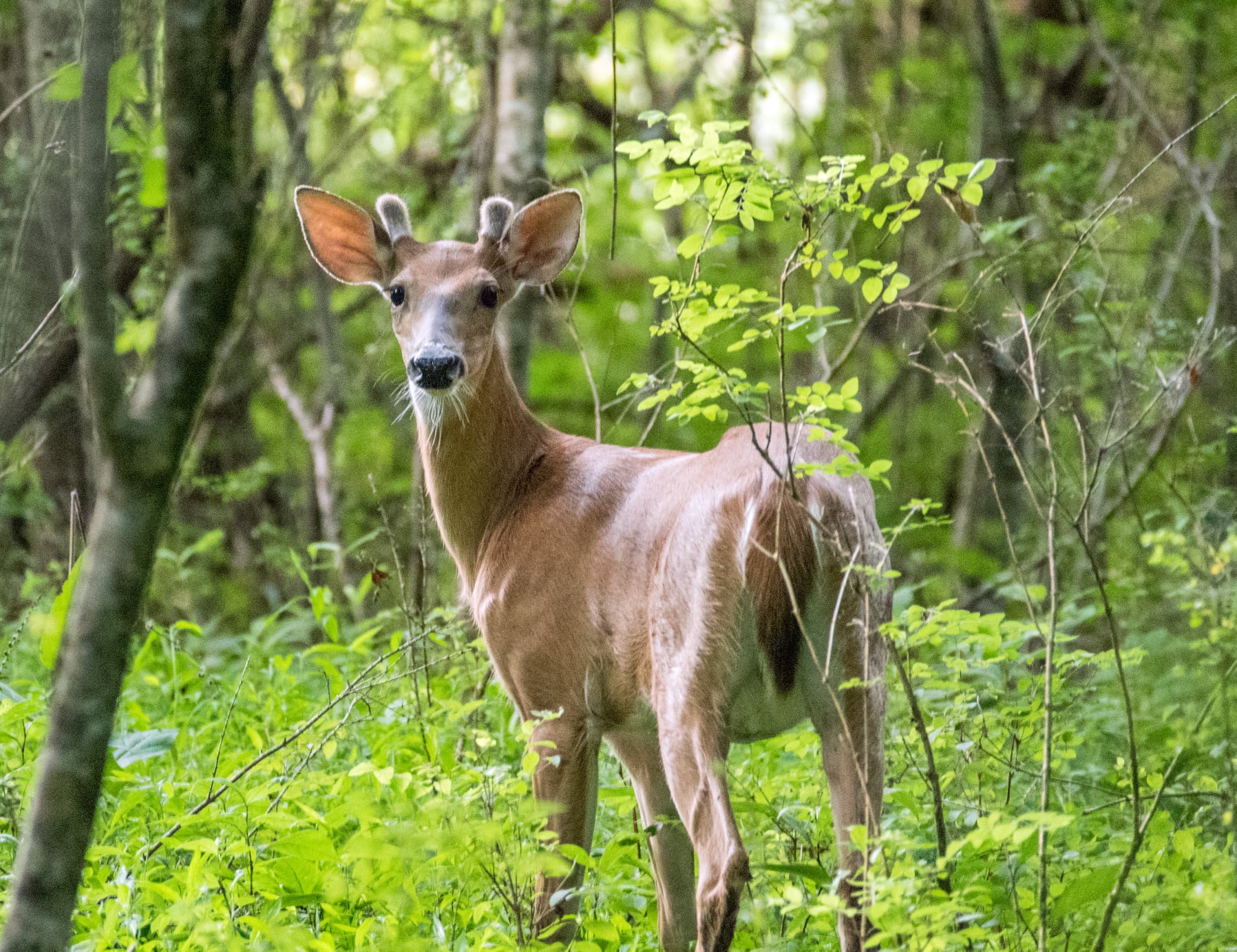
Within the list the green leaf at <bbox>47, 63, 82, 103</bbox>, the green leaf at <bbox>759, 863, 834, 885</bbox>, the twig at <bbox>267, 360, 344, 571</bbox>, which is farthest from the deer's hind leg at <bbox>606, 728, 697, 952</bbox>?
the twig at <bbox>267, 360, 344, 571</bbox>

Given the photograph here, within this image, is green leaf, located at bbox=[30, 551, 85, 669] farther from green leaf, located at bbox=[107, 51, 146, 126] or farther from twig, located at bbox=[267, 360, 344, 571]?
twig, located at bbox=[267, 360, 344, 571]

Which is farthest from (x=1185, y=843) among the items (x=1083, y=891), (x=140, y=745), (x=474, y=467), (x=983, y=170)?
(x=140, y=745)

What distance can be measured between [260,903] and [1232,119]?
34.2 ft

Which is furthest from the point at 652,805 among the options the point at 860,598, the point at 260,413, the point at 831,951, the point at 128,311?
the point at 260,413

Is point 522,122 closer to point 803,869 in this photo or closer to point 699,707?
point 699,707

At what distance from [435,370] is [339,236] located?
1108 mm

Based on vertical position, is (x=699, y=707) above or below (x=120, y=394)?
below

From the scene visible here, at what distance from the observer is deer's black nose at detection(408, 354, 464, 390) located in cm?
432

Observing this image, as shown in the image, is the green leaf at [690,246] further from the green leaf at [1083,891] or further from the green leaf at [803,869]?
the green leaf at [1083,891]

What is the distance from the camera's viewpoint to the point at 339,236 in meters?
5.11

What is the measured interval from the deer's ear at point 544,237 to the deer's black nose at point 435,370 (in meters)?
0.80

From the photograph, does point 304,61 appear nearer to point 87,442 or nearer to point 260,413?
point 87,442

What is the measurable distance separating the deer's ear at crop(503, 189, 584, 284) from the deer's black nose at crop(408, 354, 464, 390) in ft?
2.61

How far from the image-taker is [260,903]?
142 inches
